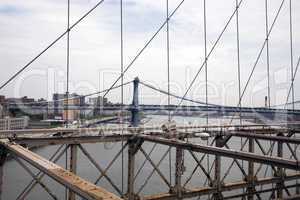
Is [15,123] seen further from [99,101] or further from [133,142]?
[133,142]

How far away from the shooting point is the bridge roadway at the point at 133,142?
3.57 metres

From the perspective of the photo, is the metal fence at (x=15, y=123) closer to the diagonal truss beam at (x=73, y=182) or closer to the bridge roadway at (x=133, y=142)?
the bridge roadway at (x=133, y=142)

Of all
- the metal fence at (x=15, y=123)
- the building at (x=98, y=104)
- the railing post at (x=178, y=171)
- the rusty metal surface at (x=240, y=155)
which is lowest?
the railing post at (x=178, y=171)

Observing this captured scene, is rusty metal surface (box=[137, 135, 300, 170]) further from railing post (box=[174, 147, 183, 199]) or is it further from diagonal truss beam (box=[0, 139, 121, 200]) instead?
diagonal truss beam (box=[0, 139, 121, 200])

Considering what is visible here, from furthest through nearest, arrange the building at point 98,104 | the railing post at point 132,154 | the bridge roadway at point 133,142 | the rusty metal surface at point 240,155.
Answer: the building at point 98,104
the railing post at point 132,154
the rusty metal surface at point 240,155
the bridge roadway at point 133,142

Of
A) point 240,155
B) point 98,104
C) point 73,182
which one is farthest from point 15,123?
point 73,182

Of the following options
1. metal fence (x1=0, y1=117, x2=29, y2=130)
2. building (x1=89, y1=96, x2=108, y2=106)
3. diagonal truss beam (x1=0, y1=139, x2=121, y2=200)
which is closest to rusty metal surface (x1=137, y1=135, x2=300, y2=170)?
diagonal truss beam (x1=0, y1=139, x2=121, y2=200)

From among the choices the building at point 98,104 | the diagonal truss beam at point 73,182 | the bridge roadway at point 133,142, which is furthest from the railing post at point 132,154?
the building at point 98,104

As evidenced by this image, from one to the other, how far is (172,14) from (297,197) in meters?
5.93

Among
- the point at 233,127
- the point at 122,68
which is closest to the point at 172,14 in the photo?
the point at 122,68

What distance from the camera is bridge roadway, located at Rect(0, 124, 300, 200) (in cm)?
357

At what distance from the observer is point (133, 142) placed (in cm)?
795

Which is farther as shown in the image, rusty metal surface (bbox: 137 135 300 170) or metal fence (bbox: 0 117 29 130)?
metal fence (bbox: 0 117 29 130)

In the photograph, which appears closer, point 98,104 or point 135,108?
point 98,104
